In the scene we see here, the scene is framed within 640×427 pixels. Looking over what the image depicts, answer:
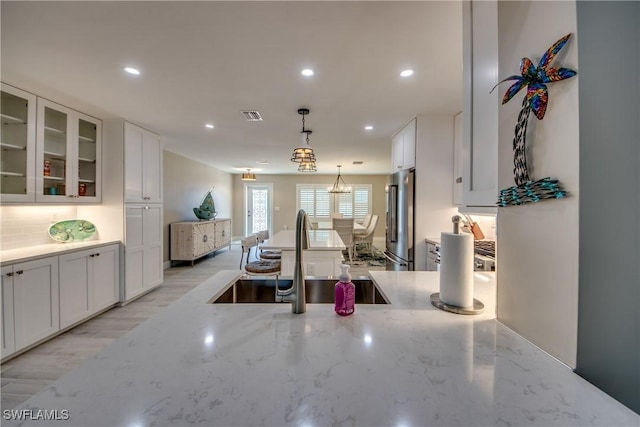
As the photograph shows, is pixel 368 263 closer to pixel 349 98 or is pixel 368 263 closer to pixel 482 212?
pixel 349 98

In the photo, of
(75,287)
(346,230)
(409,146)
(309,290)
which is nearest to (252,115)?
(409,146)

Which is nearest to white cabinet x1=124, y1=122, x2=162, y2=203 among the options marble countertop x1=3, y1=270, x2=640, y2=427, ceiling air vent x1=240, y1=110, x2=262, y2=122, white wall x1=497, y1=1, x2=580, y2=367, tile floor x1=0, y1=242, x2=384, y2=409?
tile floor x1=0, y1=242, x2=384, y2=409

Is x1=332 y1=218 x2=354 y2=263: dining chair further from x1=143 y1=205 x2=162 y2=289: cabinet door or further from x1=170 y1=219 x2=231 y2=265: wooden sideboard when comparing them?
x1=143 y1=205 x2=162 y2=289: cabinet door

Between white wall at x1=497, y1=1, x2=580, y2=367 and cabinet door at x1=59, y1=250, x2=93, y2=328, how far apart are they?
3573mm

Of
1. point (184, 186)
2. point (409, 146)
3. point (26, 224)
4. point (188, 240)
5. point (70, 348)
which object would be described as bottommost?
point (70, 348)

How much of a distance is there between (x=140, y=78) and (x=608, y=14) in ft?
9.12

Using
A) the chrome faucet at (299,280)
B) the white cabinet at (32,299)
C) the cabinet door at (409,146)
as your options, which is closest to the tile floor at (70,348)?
the white cabinet at (32,299)

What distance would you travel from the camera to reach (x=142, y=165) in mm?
3520

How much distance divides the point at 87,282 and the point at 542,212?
152 inches

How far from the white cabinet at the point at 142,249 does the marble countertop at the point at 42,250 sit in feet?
0.93

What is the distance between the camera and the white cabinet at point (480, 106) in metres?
0.98

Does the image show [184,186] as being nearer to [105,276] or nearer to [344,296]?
[105,276]

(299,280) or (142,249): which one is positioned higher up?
(299,280)

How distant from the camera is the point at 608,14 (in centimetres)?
65
